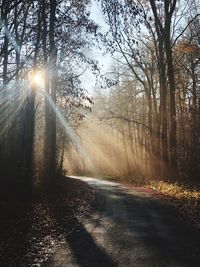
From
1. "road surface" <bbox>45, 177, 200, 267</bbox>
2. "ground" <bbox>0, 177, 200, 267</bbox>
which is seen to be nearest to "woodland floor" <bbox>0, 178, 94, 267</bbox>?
"ground" <bbox>0, 177, 200, 267</bbox>

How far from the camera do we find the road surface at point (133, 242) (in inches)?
296

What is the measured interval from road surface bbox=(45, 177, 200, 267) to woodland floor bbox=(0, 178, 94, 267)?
40 centimetres

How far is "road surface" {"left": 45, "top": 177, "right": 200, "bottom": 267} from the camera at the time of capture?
24.7ft

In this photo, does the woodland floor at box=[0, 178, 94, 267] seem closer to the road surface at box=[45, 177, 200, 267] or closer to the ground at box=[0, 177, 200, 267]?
the ground at box=[0, 177, 200, 267]

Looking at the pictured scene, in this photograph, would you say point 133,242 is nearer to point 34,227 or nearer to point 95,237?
point 95,237

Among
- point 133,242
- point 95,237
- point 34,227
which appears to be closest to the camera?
point 133,242

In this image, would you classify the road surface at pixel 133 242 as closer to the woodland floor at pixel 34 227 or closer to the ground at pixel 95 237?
the ground at pixel 95 237

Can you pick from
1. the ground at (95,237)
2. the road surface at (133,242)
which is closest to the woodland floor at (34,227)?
the ground at (95,237)

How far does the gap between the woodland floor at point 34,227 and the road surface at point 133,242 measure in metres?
0.40

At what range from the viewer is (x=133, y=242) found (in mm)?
9117

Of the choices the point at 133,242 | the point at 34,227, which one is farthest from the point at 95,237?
the point at 34,227

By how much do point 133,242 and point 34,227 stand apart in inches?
123

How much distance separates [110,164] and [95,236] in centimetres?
5788

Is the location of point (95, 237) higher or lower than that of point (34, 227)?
lower
